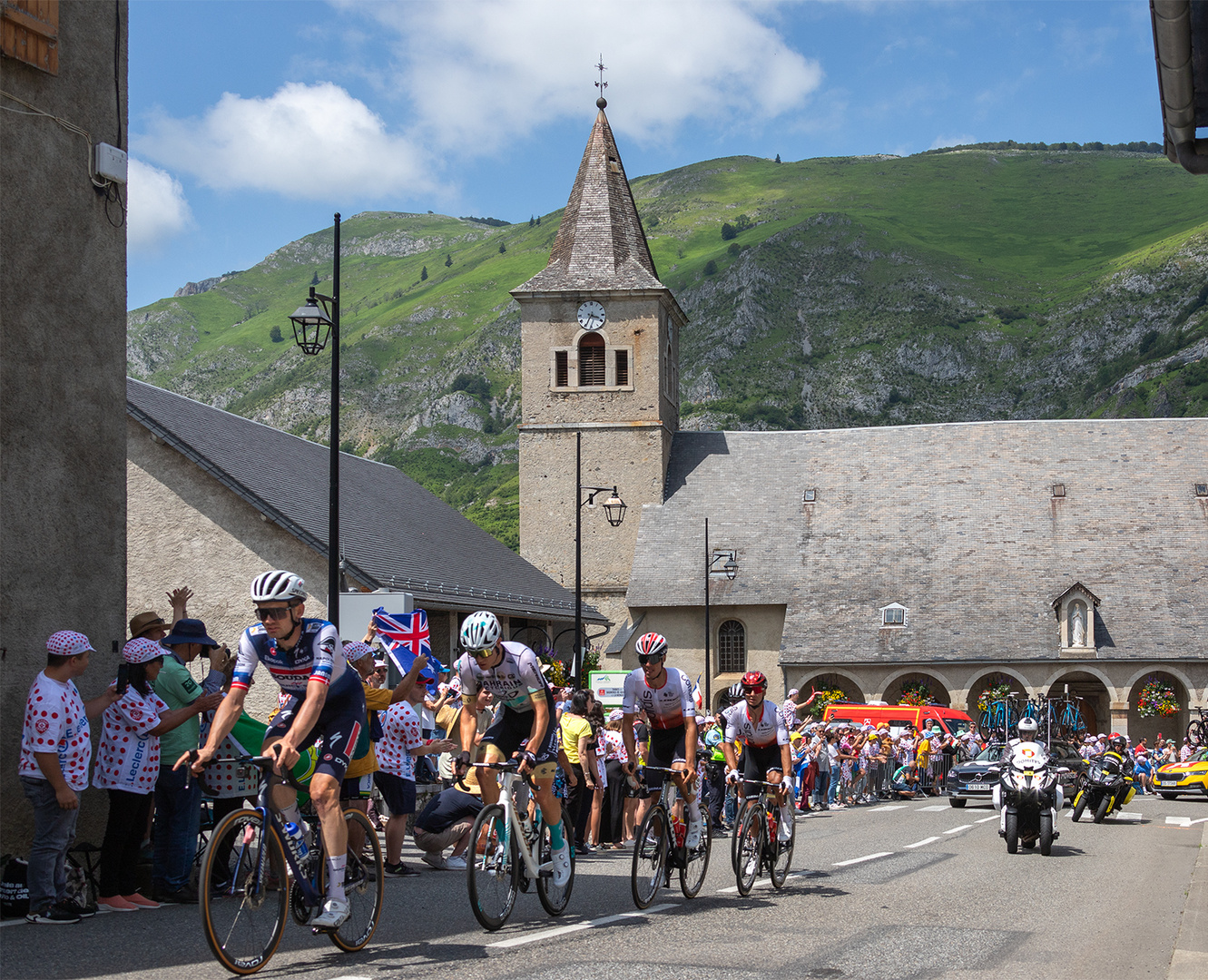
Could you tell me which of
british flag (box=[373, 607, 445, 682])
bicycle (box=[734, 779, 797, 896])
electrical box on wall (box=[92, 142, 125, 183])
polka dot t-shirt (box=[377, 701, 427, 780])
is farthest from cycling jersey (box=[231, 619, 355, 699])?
british flag (box=[373, 607, 445, 682])

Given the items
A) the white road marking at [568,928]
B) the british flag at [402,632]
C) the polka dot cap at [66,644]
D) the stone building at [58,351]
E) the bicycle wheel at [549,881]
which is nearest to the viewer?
the white road marking at [568,928]

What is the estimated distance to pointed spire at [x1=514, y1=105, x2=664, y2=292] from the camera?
5194 centimetres

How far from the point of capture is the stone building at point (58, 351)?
10320 mm

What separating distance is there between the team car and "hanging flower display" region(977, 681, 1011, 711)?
A: 55.3 feet

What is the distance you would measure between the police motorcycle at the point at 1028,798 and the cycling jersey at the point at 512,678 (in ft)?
27.3

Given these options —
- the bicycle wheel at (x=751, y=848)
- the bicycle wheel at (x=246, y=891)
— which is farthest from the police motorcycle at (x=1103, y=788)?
the bicycle wheel at (x=246, y=891)

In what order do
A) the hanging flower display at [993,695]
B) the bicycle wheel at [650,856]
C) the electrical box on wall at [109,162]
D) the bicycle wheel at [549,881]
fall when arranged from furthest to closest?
the hanging flower display at [993,695]
the electrical box on wall at [109,162]
the bicycle wheel at [650,856]
the bicycle wheel at [549,881]

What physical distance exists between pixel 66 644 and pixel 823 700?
3990cm

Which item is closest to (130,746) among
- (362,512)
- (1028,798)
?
(1028,798)

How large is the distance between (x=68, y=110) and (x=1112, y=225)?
192227 millimetres

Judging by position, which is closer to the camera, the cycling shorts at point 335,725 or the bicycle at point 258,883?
the bicycle at point 258,883

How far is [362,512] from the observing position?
105ft

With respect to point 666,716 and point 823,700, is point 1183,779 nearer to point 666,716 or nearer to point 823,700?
point 823,700

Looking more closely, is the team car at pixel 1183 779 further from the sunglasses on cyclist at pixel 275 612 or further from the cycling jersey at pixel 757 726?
the sunglasses on cyclist at pixel 275 612
